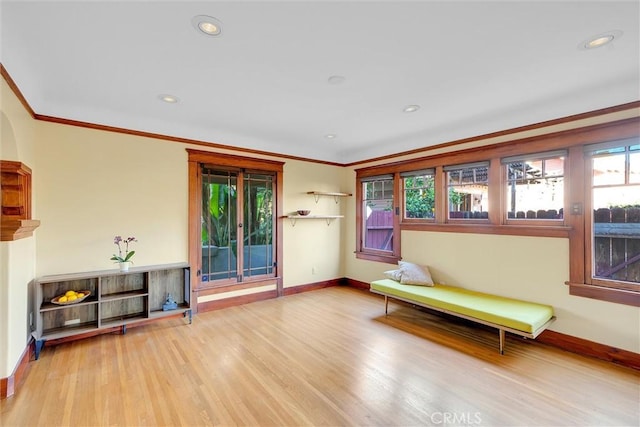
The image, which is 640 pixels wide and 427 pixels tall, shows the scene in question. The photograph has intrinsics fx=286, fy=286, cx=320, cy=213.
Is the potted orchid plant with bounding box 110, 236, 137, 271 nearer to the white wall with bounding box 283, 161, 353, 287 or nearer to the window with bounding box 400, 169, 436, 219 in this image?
the white wall with bounding box 283, 161, 353, 287

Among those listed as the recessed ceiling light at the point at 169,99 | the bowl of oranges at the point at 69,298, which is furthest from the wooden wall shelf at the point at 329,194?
the bowl of oranges at the point at 69,298

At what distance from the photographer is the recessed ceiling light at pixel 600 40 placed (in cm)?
192

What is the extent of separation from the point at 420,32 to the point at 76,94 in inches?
129

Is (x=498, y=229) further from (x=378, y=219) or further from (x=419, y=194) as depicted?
(x=378, y=219)

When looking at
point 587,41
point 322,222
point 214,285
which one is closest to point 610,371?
point 587,41

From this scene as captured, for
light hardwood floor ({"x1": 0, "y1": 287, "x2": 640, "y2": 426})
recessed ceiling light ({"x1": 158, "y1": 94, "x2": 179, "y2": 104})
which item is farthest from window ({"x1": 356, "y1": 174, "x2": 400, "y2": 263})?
recessed ceiling light ({"x1": 158, "y1": 94, "x2": 179, "y2": 104})

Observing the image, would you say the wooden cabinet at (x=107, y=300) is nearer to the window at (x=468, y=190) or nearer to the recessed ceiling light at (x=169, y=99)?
the recessed ceiling light at (x=169, y=99)

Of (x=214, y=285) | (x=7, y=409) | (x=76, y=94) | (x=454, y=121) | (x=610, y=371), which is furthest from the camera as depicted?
(x=214, y=285)

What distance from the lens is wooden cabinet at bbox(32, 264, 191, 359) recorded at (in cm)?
298

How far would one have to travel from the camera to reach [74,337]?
3188 mm

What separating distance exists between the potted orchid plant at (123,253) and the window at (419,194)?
395 cm

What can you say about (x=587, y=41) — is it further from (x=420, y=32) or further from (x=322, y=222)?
(x=322, y=222)

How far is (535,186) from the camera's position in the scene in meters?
3.37

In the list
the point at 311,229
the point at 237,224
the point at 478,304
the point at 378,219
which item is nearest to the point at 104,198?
the point at 237,224
